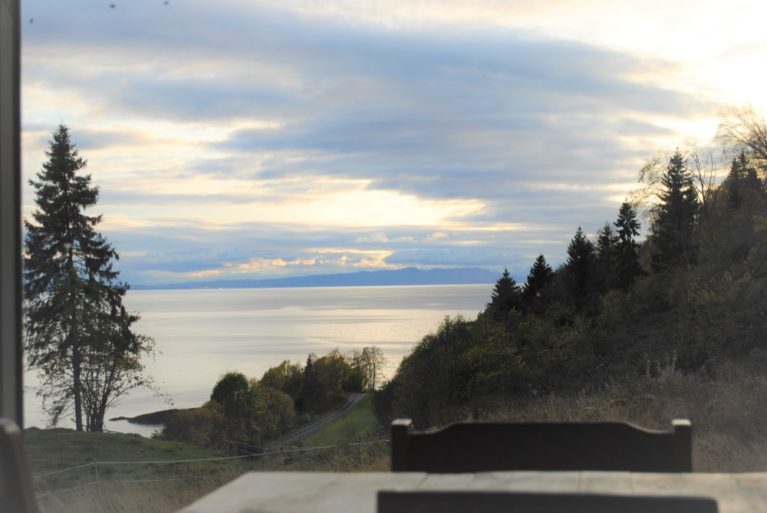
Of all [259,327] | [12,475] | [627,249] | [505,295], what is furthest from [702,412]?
[505,295]

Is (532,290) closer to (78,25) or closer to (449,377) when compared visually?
(449,377)

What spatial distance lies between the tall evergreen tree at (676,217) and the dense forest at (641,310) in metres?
0.02

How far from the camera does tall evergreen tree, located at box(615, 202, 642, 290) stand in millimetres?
12523

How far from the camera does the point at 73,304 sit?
9.68 metres

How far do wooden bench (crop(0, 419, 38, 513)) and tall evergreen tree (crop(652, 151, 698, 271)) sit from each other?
10003 millimetres

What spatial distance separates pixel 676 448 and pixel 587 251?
13.3 m

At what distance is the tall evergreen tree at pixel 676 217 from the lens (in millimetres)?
10055

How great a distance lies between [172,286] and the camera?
342 inches

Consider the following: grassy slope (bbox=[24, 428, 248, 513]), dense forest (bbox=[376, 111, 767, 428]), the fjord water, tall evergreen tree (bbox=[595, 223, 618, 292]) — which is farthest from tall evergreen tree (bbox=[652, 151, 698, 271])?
grassy slope (bbox=[24, 428, 248, 513])

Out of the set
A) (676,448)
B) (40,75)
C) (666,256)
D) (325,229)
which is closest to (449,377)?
(325,229)

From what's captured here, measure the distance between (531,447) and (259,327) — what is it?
11.5m

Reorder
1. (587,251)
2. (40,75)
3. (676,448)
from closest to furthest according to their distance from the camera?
(676,448)
(40,75)
(587,251)

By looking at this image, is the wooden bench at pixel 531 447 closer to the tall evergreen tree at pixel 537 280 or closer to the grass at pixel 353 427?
the grass at pixel 353 427

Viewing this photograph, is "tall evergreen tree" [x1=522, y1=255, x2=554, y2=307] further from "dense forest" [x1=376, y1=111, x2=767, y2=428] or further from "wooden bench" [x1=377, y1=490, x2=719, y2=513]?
"wooden bench" [x1=377, y1=490, x2=719, y2=513]
